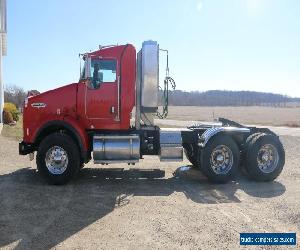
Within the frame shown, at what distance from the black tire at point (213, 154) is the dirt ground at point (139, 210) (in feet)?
0.83

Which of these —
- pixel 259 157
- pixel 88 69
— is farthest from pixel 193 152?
pixel 88 69

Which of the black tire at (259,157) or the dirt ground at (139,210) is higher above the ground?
the black tire at (259,157)

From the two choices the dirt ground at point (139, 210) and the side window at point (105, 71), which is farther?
the side window at point (105, 71)

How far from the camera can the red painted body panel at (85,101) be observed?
10.3 metres

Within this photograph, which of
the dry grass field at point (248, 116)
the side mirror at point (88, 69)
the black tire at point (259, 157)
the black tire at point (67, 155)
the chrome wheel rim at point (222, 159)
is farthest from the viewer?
the dry grass field at point (248, 116)

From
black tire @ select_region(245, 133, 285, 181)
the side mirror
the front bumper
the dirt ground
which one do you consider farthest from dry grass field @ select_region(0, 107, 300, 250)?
the side mirror

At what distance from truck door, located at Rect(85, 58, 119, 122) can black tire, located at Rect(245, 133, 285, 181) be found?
12.0 feet

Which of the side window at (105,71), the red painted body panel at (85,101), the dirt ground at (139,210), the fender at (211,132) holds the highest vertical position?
the side window at (105,71)

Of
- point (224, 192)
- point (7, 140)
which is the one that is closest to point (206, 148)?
point (224, 192)

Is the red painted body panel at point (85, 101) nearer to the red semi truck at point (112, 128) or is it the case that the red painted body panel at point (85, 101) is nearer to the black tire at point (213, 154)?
the red semi truck at point (112, 128)

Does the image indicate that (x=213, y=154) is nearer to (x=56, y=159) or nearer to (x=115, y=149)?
(x=115, y=149)

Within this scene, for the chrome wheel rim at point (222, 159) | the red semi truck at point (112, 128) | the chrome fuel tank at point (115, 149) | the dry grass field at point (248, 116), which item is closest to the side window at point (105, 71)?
the red semi truck at point (112, 128)

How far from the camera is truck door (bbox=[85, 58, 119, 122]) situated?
403 inches

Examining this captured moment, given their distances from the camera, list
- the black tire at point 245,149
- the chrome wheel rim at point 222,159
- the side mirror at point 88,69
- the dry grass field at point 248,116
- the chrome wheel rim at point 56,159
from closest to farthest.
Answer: the chrome wheel rim at point 56,159
the side mirror at point 88,69
the chrome wheel rim at point 222,159
the black tire at point 245,149
the dry grass field at point 248,116
